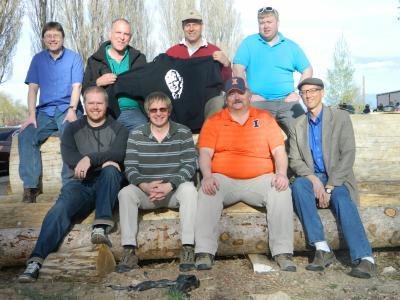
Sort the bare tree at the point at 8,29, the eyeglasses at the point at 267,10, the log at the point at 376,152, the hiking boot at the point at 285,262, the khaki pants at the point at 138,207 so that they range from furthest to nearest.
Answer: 1. the bare tree at the point at 8,29
2. the log at the point at 376,152
3. the eyeglasses at the point at 267,10
4. the khaki pants at the point at 138,207
5. the hiking boot at the point at 285,262

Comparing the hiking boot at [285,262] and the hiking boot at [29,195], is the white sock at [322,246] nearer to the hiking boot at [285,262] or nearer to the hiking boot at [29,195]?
the hiking boot at [285,262]

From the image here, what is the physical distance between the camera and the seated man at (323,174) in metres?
4.38

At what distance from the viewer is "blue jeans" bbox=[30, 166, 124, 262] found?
4.37 m

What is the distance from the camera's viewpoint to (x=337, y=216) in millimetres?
4594

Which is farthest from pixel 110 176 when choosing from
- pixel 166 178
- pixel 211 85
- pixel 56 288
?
pixel 211 85

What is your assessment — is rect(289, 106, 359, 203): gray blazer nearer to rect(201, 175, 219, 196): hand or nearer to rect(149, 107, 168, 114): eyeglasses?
rect(201, 175, 219, 196): hand

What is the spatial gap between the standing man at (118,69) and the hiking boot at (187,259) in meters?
1.90

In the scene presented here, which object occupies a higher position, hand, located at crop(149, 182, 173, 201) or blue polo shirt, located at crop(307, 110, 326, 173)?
blue polo shirt, located at crop(307, 110, 326, 173)

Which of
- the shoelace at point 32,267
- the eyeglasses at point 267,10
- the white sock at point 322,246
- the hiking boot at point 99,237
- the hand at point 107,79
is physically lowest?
the shoelace at point 32,267

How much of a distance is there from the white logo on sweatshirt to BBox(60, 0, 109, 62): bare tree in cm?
1382

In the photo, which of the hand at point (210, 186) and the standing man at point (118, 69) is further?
the standing man at point (118, 69)

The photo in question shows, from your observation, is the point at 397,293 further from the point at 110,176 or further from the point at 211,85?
the point at 211,85

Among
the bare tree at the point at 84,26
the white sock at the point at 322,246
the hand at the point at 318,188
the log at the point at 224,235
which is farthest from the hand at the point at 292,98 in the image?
the bare tree at the point at 84,26

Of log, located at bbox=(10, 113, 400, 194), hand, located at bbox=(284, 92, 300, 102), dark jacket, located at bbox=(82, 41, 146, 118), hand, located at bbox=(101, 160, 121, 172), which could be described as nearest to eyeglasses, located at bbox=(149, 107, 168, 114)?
hand, located at bbox=(101, 160, 121, 172)
